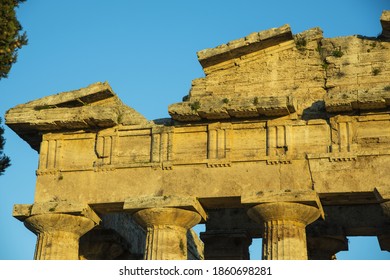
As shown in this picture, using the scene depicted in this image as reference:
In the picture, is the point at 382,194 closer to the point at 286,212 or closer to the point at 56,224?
the point at 286,212

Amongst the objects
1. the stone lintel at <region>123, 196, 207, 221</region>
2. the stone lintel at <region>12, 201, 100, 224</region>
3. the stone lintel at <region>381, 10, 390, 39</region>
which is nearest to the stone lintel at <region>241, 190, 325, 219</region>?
the stone lintel at <region>123, 196, 207, 221</region>

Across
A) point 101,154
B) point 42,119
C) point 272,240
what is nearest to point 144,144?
point 101,154

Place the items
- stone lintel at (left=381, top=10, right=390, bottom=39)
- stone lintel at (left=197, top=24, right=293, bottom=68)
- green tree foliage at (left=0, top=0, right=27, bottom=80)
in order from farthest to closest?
1. stone lintel at (left=197, top=24, right=293, bottom=68)
2. stone lintel at (left=381, top=10, right=390, bottom=39)
3. green tree foliage at (left=0, top=0, right=27, bottom=80)

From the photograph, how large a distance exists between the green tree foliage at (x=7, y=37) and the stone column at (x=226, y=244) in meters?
10.3

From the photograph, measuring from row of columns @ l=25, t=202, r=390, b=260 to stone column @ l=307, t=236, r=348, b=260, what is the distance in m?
5.16

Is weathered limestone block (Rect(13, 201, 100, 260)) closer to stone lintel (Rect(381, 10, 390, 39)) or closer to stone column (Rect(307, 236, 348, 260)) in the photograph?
stone column (Rect(307, 236, 348, 260))

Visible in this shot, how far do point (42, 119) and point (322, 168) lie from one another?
26.4 ft

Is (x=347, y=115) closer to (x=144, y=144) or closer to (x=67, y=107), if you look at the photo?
(x=144, y=144)

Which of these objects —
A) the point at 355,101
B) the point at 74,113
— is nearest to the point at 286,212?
the point at 355,101

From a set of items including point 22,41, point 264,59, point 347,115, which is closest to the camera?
point 22,41

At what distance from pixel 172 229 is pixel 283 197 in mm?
3120

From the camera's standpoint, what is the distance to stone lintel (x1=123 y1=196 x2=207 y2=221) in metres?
25.2

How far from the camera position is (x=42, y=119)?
27078 millimetres

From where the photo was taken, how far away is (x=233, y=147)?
2586 cm
